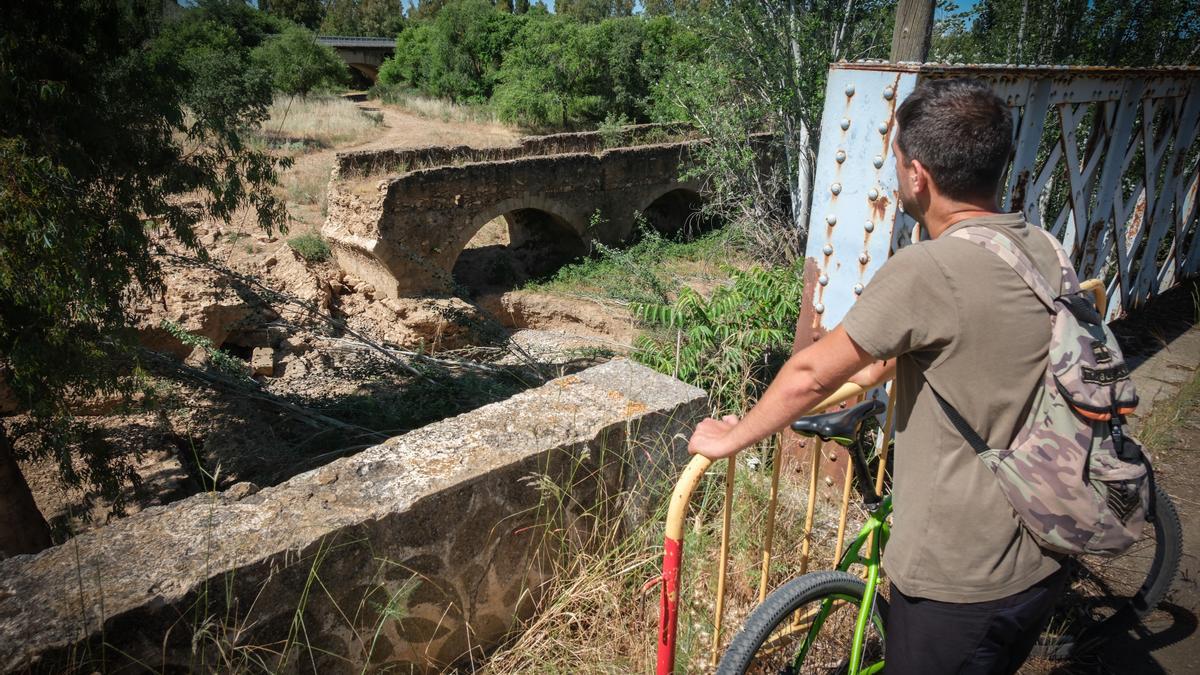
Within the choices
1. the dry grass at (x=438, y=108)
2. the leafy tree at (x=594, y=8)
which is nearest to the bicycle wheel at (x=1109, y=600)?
the dry grass at (x=438, y=108)

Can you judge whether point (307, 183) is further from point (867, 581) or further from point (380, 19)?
point (380, 19)

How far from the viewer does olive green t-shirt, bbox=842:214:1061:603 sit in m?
1.23

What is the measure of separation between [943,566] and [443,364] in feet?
15.3

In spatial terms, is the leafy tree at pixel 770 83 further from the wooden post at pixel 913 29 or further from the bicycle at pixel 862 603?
the bicycle at pixel 862 603

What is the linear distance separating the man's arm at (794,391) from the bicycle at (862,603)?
26 cm

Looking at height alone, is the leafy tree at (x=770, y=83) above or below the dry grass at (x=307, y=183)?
above

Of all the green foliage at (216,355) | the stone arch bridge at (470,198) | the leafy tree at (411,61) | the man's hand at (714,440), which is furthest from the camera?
the leafy tree at (411,61)

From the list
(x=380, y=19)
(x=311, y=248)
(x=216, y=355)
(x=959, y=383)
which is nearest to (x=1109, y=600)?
(x=959, y=383)

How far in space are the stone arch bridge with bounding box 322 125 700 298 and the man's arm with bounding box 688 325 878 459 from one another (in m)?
8.77

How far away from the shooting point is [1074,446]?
124 centimetres

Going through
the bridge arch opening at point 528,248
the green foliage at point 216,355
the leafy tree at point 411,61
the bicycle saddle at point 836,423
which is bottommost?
the bridge arch opening at point 528,248

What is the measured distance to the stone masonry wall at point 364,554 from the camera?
1519mm

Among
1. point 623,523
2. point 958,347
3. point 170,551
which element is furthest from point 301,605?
point 958,347

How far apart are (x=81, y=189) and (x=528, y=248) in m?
11.8
